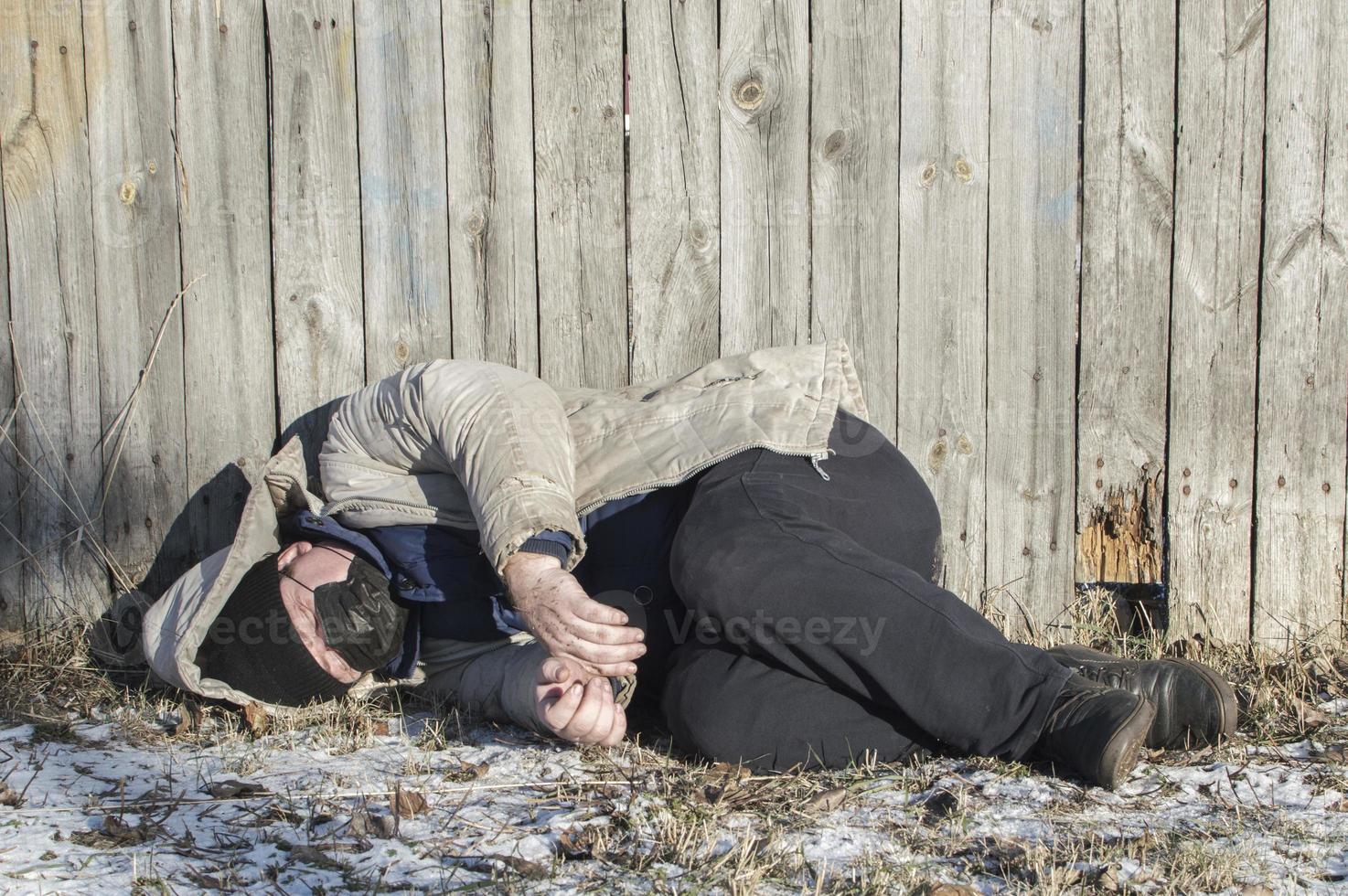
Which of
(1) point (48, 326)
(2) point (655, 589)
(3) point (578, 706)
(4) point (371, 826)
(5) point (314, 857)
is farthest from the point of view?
(1) point (48, 326)

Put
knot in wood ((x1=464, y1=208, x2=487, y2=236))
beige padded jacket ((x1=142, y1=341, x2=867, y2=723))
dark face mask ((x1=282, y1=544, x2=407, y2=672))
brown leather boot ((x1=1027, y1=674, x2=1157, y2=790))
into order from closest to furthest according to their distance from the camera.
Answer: brown leather boot ((x1=1027, y1=674, x2=1157, y2=790)), beige padded jacket ((x1=142, y1=341, x2=867, y2=723)), dark face mask ((x1=282, y1=544, x2=407, y2=672)), knot in wood ((x1=464, y1=208, x2=487, y2=236))

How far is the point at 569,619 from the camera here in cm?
201

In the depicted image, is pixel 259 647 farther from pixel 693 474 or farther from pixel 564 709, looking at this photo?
pixel 693 474

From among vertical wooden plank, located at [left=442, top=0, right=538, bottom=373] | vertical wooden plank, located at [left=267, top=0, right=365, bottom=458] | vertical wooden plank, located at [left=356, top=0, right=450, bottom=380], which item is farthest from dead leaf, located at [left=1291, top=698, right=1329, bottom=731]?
vertical wooden plank, located at [left=267, top=0, right=365, bottom=458]

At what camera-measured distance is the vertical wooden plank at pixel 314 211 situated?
2.89 metres

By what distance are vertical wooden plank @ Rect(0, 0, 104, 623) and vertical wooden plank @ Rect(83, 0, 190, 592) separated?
42 millimetres

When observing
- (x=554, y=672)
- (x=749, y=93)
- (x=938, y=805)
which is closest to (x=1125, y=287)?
(x=749, y=93)

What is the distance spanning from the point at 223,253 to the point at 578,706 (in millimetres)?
1664

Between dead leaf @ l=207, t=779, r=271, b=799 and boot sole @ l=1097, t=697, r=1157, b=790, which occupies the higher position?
boot sole @ l=1097, t=697, r=1157, b=790

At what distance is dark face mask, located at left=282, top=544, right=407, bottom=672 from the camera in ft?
8.09

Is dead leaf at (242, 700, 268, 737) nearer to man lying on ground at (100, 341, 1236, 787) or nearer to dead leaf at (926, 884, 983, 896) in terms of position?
man lying on ground at (100, 341, 1236, 787)

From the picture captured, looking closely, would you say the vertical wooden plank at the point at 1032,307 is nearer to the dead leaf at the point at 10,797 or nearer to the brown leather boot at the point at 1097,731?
the brown leather boot at the point at 1097,731

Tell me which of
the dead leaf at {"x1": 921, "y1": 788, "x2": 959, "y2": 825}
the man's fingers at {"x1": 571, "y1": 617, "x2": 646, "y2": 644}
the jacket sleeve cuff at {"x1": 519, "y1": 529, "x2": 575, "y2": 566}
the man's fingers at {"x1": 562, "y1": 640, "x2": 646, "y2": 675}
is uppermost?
the jacket sleeve cuff at {"x1": 519, "y1": 529, "x2": 575, "y2": 566}

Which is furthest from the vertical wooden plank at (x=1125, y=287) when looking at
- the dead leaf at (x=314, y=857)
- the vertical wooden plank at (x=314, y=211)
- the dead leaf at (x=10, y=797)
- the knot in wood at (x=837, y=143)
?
the dead leaf at (x=10, y=797)
